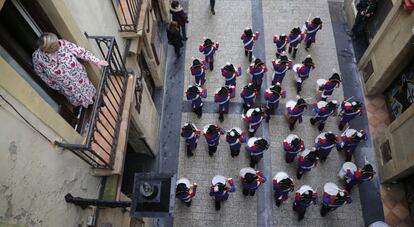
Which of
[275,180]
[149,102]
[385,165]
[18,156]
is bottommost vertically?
[18,156]

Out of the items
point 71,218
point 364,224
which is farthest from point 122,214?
point 364,224

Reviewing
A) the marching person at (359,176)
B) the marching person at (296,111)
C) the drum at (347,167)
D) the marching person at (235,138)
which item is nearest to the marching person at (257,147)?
the marching person at (235,138)

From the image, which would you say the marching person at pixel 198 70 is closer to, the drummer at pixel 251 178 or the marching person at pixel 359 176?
the drummer at pixel 251 178

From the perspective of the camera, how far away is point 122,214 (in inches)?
267

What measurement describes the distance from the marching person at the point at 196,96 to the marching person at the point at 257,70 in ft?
5.19

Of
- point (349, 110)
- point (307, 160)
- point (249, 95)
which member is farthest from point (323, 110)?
point (249, 95)

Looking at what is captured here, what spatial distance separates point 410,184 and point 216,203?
5.11m

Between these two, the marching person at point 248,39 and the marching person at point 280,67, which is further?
the marching person at point 248,39

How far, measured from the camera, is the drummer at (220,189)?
7711mm

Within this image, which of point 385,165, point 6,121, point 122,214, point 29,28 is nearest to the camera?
point 6,121

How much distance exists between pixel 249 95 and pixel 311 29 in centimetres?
330

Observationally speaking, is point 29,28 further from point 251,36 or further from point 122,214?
point 251,36

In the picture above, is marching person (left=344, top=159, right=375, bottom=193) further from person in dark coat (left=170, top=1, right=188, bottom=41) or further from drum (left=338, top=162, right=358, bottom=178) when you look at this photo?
person in dark coat (left=170, top=1, right=188, bottom=41)

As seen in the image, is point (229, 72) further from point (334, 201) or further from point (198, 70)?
point (334, 201)
